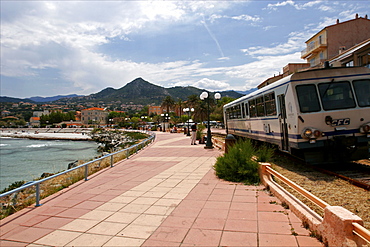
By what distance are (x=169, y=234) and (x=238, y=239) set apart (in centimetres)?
107

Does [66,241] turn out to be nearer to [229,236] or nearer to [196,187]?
[229,236]

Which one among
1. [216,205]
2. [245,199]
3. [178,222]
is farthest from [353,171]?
[178,222]

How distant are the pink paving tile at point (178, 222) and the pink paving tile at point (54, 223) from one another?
185 centimetres

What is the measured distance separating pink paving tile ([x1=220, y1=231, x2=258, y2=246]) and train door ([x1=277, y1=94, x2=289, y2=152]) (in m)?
5.90

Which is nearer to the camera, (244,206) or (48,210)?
(244,206)

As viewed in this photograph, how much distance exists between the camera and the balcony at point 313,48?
40775 millimetres

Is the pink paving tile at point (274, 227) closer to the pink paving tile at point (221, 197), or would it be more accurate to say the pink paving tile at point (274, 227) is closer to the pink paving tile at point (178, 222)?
the pink paving tile at point (178, 222)

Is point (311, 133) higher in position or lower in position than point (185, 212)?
higher

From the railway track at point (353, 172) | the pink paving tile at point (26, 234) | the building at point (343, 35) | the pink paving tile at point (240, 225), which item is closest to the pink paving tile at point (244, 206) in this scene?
the pink paving tile at point (240, 225)

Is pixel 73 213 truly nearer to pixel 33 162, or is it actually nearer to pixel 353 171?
pixel 353 171

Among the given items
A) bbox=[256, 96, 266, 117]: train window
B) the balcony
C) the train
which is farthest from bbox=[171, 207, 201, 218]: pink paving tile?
the balcony

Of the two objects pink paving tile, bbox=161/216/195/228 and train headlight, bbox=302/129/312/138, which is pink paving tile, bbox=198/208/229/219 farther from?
train headlight, bbox=302/129/312/138

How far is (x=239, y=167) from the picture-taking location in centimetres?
778

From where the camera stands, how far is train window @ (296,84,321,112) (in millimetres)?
8602
